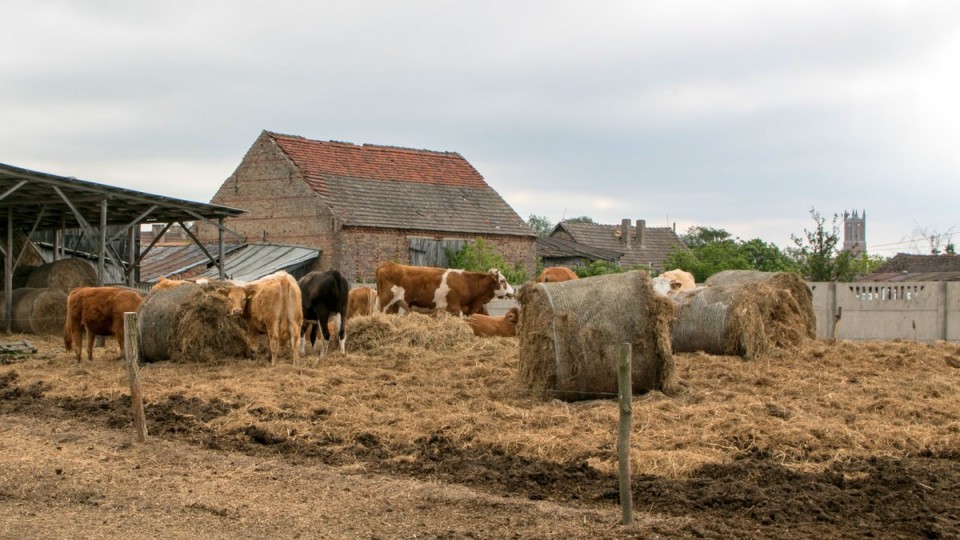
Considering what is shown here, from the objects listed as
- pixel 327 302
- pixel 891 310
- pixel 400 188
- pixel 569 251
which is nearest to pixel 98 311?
pixel 327 302

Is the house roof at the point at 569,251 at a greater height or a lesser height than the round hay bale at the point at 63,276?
greater

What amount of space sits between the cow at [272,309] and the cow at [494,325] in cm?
349

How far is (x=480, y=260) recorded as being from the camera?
1487 inches

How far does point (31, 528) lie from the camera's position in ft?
21.0

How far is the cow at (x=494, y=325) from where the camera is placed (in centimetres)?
1742

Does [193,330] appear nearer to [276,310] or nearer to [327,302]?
[276,310]

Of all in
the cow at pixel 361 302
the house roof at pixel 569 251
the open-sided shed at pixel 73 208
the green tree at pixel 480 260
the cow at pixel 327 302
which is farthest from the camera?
the house roof at pixel 569 251

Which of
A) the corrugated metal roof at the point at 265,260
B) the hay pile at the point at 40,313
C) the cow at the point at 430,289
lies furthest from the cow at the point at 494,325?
the corrugated metal roof at the point at 265,260

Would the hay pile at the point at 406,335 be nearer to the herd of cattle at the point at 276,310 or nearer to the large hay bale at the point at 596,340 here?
the herd of cattle at the point at 276,310

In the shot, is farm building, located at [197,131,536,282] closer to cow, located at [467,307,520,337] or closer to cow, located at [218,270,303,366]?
cow, located at [467,307,520,337]

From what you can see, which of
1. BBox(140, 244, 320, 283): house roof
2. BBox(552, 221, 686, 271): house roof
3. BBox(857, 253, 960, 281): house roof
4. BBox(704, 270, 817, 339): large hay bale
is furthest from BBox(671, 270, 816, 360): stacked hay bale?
BBox(552, 221, 686, 271): house roof

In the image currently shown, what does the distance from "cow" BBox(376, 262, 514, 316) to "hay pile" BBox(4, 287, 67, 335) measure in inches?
260

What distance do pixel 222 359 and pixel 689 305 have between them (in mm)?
6496

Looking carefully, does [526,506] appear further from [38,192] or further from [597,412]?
[38,192]
